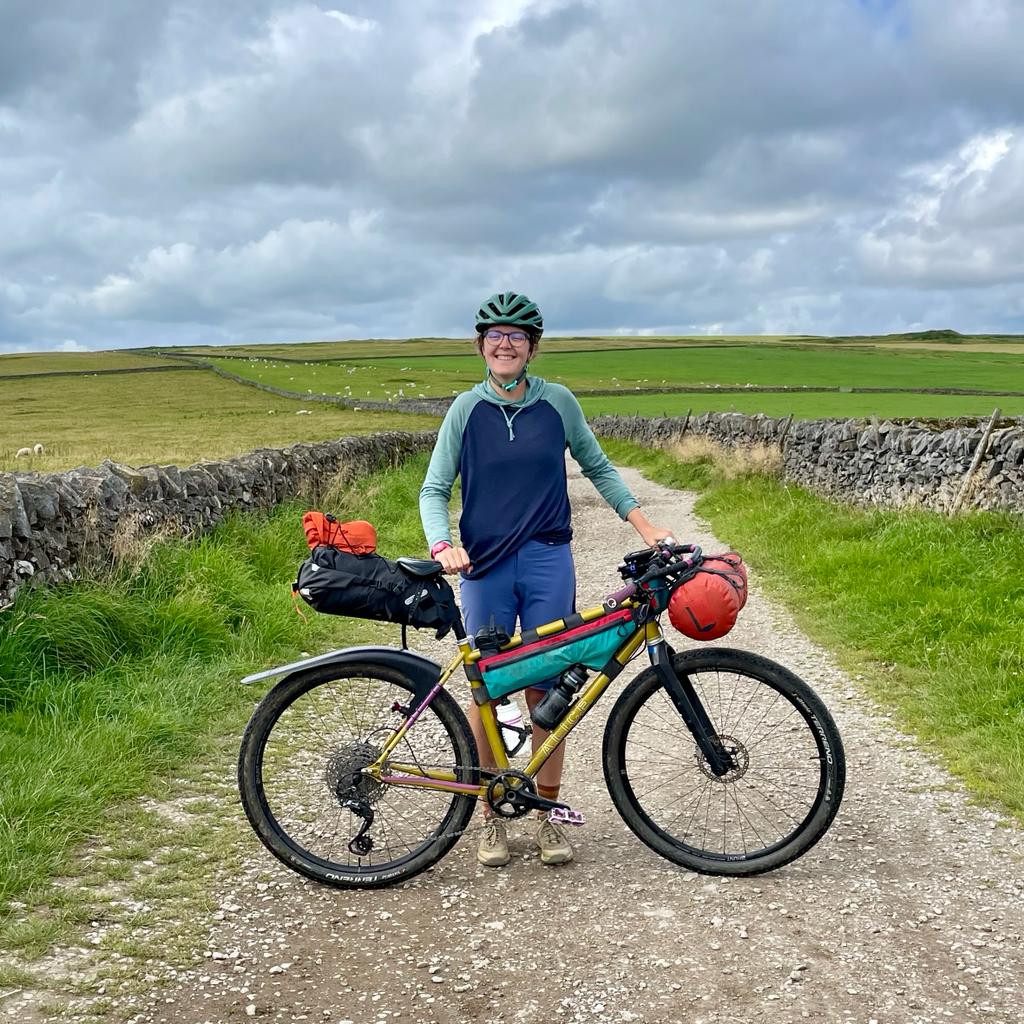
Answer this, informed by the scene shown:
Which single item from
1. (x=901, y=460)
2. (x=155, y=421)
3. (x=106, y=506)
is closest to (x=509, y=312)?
(x=106, y=506)

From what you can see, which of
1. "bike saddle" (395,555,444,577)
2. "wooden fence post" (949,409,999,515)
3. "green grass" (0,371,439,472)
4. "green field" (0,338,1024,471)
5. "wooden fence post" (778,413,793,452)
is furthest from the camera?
"green field" (0,338,1024,471)

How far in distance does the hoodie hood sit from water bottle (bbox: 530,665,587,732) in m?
1.18

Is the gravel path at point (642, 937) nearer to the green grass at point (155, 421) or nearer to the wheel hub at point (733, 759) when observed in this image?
the wheel hub at point (733, 759)

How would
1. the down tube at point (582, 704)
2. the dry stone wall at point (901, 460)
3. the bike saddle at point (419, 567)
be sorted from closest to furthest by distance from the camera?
the bike saddle at point (419, 567), the down tube at point (582, 704), the dry stone wall at point (901, 460)

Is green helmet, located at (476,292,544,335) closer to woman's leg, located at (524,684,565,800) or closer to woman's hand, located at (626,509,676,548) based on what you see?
woman's hand, located at (626,509,676,548)

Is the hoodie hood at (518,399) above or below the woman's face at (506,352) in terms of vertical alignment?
below

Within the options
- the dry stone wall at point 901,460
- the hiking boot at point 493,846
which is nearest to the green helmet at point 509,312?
the hiking boot at point 493,846

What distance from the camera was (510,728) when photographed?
4.45m

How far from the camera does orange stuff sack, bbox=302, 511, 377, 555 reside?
13.3 feet

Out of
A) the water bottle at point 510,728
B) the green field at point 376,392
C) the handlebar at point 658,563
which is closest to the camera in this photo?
the handlebar at point 658,563

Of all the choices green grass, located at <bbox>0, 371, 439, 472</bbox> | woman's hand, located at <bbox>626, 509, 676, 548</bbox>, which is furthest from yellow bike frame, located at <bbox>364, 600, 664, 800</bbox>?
green grass, located at <bbox>0, 371, 439, 472</bbox>

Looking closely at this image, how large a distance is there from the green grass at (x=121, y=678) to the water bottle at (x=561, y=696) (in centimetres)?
193

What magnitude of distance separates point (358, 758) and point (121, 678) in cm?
273

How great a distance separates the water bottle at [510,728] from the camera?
4.44 meters
